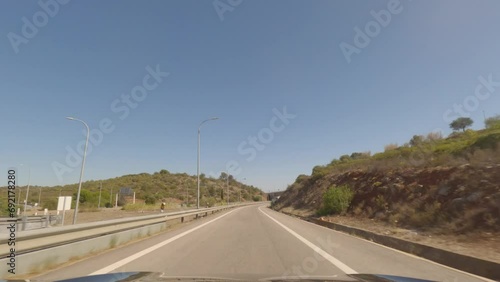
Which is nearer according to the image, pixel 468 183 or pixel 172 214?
pixel 468 183

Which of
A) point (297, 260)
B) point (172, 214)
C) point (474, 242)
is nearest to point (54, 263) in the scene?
point (297, 260)

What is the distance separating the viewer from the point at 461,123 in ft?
205

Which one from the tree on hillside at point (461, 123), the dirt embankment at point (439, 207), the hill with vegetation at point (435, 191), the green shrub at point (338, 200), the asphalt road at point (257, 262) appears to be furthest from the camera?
the tree on hillside at point (461, 123)

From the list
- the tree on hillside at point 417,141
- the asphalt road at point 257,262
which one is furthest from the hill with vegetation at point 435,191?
the tree on hillside at point 417,141

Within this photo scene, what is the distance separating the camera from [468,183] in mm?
17422

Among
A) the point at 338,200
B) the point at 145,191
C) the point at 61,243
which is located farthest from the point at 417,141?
the point at 145,191

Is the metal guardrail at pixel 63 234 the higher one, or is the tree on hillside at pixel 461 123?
the tree on hillside at pixel 461 123

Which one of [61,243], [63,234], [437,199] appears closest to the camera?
[63,234]

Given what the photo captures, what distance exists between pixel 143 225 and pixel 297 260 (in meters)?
8.58

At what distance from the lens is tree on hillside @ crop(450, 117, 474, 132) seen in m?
61.6

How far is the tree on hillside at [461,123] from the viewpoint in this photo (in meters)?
61.6

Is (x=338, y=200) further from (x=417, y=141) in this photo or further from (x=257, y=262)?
(x=257, y=262)

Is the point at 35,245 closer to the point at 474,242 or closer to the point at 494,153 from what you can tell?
the point at 474,242

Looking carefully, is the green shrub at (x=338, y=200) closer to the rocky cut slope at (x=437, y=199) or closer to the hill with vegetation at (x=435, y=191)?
the hill with vegetation at (x=435, y=191)
